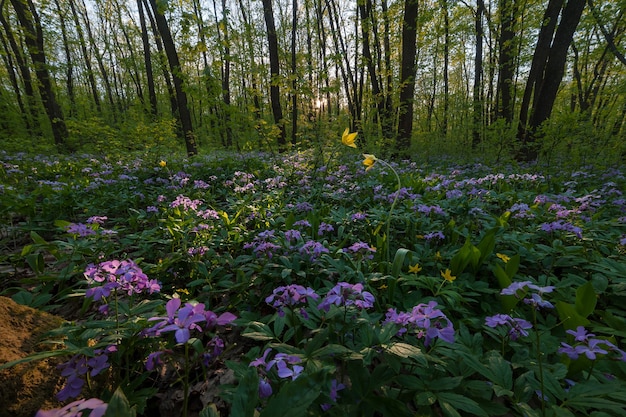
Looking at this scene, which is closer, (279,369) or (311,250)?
(279,369)

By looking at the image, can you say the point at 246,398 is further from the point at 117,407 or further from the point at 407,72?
the point at 407,72

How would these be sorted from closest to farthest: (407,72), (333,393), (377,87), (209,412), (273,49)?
(209,412) < (333,393) < (407,72) < (273,49) < (377,87)

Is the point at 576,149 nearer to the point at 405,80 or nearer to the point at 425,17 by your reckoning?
the point at 405,80

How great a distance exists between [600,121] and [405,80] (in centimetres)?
662

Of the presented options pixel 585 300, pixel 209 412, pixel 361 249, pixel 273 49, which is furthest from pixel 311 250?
pixel 273 49

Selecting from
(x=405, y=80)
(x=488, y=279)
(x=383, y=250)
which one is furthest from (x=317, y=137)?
(x=488, y=279)

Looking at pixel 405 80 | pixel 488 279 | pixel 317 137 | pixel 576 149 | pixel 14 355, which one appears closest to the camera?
pixel 14 355

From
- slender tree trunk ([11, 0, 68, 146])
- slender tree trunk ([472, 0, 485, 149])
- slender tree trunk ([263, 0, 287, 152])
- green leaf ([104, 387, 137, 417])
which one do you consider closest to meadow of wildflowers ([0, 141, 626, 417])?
green leaf ([104, 387, 137, 417])

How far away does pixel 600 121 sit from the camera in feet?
27.5

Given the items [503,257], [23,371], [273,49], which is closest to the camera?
[23,371]

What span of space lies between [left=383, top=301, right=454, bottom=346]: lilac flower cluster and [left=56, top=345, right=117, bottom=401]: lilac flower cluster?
3.66 ft

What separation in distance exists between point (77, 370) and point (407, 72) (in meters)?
8.10

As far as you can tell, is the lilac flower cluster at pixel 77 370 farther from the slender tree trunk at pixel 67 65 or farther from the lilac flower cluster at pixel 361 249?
the slender tree trunk at pixel 67 65

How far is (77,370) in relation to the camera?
3.26ft
